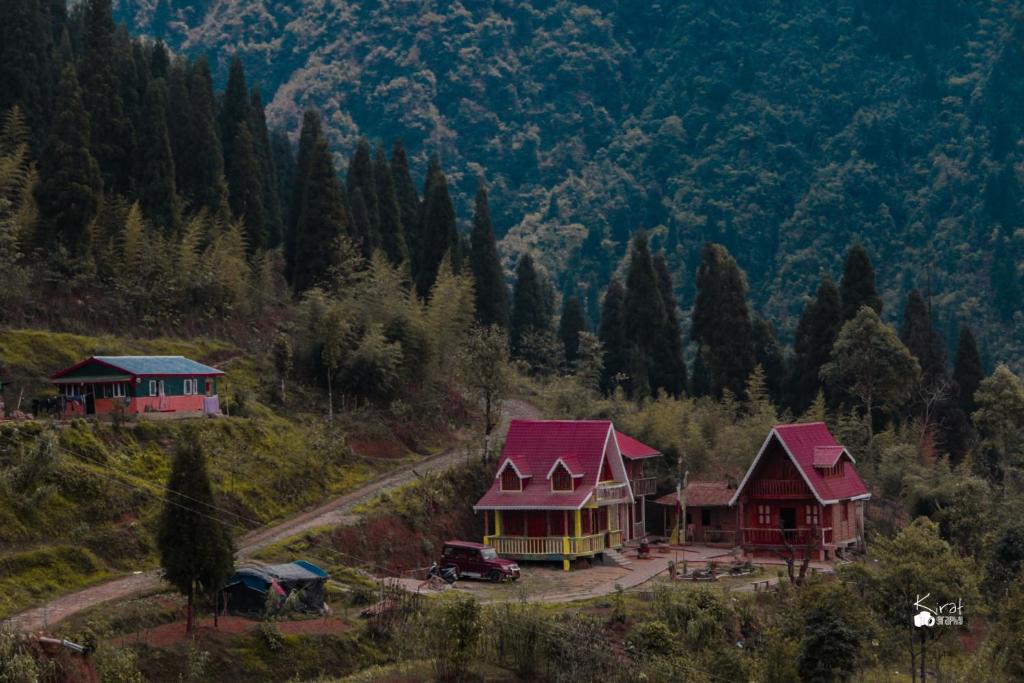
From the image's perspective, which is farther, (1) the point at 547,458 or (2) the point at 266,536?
(1) the point at 547,458

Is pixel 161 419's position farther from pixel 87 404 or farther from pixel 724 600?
pixel 724 600

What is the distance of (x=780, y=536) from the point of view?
70125 mm

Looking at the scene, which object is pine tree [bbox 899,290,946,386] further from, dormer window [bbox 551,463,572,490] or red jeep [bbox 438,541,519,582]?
red jeep [bbox 438,541,519,582]

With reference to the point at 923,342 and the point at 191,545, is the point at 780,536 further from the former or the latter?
the point at 191,545

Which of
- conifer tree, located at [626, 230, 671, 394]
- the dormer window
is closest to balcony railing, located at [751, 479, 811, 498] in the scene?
the dormer window

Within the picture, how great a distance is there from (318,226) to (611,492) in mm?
31789

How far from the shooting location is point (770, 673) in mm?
46562

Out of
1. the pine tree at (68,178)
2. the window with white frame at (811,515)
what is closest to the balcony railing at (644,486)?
the window with white frame at (811,515)

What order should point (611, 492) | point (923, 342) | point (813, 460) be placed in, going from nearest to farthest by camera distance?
point (611, 492), point (813, 460), point (923, 342)

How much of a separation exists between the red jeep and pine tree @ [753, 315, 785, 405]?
47.3m

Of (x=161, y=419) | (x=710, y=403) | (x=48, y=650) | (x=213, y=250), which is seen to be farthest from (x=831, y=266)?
(x=48, y=650)

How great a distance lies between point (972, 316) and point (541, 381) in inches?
2922

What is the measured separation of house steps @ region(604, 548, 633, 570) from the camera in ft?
218

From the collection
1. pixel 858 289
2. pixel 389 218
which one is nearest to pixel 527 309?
pixel 389 218
